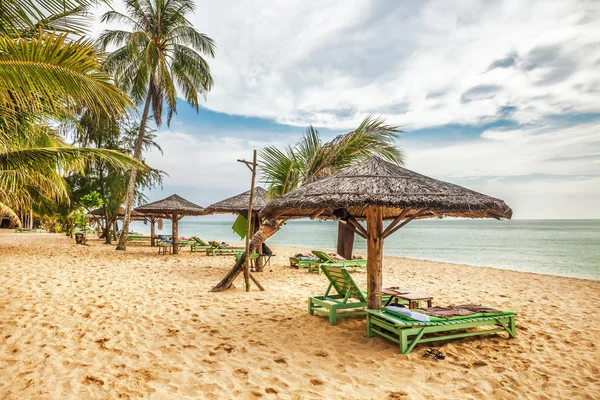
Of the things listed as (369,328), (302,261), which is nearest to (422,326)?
(369,328)

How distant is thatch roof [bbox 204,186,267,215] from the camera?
10594 millimetres

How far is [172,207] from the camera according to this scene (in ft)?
45.8

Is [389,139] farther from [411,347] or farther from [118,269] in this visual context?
[118,269]

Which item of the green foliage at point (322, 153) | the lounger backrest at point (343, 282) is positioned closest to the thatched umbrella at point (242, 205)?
the green foliage at point (322, 153)

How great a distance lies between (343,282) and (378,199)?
1771mm

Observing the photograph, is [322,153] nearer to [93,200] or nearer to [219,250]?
[219,250]

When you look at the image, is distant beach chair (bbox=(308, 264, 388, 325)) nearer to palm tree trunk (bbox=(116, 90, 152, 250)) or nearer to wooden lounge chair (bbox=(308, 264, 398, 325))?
wooden lounge chair (bbox=(308, 264, 398, 325))

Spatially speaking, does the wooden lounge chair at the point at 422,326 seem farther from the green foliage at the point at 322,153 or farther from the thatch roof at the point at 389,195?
the green foliage at the point at 322,153

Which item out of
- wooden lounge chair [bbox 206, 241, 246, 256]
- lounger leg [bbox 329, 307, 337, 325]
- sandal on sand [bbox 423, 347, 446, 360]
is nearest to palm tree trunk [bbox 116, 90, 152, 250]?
wooden lounge chair [bbox 206, 241, 246, 256]

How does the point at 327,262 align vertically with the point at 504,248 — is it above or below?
above

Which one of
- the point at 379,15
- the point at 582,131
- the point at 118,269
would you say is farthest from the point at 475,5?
the point at 582,131

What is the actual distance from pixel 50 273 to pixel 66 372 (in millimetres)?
6224

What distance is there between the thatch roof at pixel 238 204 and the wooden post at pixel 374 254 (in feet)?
19.4

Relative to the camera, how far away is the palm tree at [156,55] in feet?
44.4
